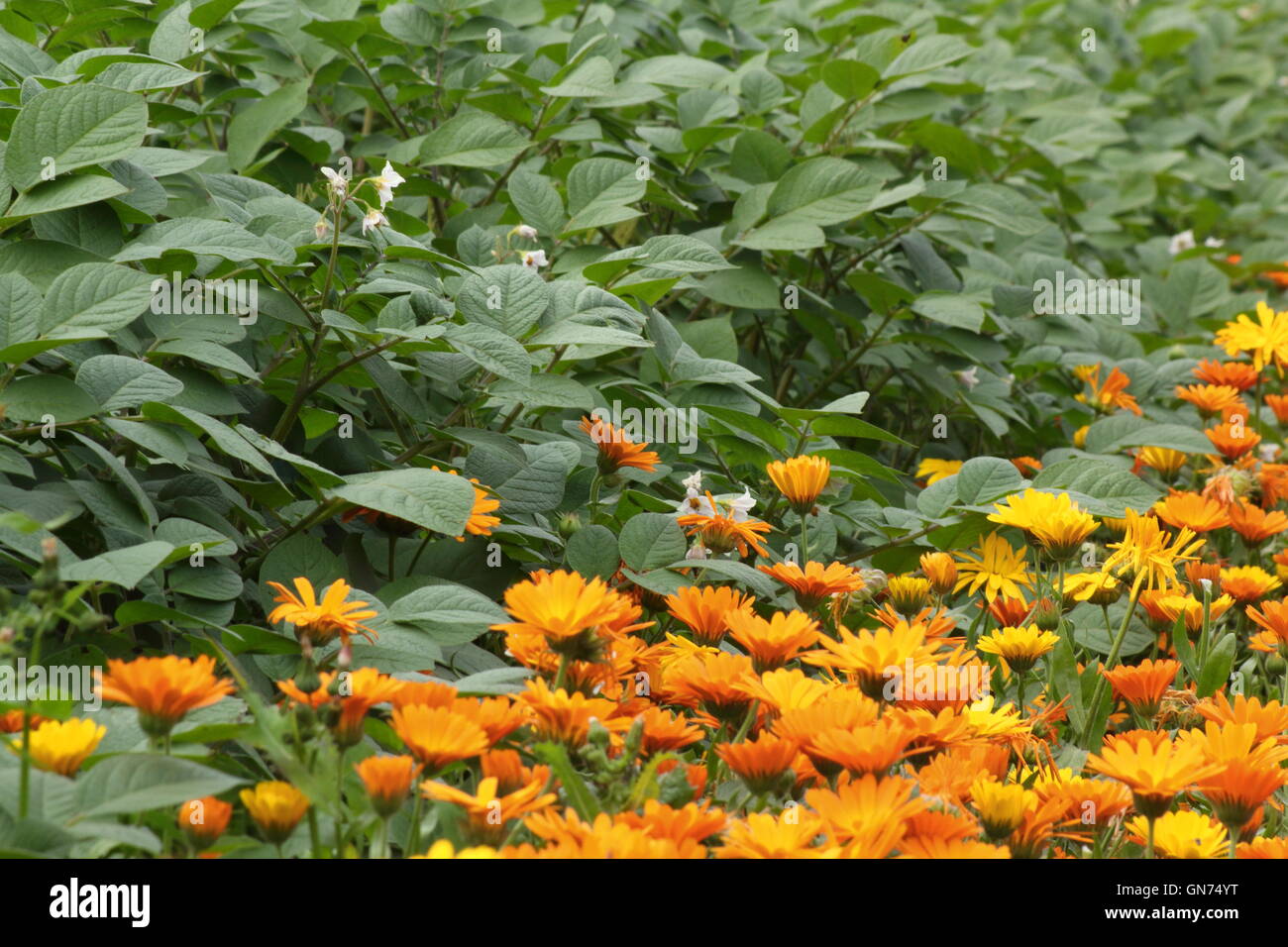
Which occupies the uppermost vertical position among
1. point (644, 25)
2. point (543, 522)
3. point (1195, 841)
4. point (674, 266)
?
point (644, 25)

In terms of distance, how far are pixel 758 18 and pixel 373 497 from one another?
2192 millimetres

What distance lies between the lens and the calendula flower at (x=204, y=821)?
0.79 m

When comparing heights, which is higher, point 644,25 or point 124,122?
point 644,25

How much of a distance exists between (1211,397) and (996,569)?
707 millimetres

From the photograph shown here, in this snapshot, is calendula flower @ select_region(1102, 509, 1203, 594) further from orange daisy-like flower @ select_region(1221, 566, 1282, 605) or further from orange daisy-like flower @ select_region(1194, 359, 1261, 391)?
orange daisy-like flower @ select_region(1194, 359, 1261, 391)

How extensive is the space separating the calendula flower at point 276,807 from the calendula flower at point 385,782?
5 cm

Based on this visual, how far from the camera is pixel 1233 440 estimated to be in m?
1.88

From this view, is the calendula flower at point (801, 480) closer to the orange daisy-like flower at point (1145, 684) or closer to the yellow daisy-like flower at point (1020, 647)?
the yellow daisy-like flower at point (1020, 647)

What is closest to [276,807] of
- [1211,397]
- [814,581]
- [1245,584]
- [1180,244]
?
[814,581]

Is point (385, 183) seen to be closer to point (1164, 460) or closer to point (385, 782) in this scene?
point (385, 782)

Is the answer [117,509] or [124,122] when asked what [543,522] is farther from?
[124,122]
